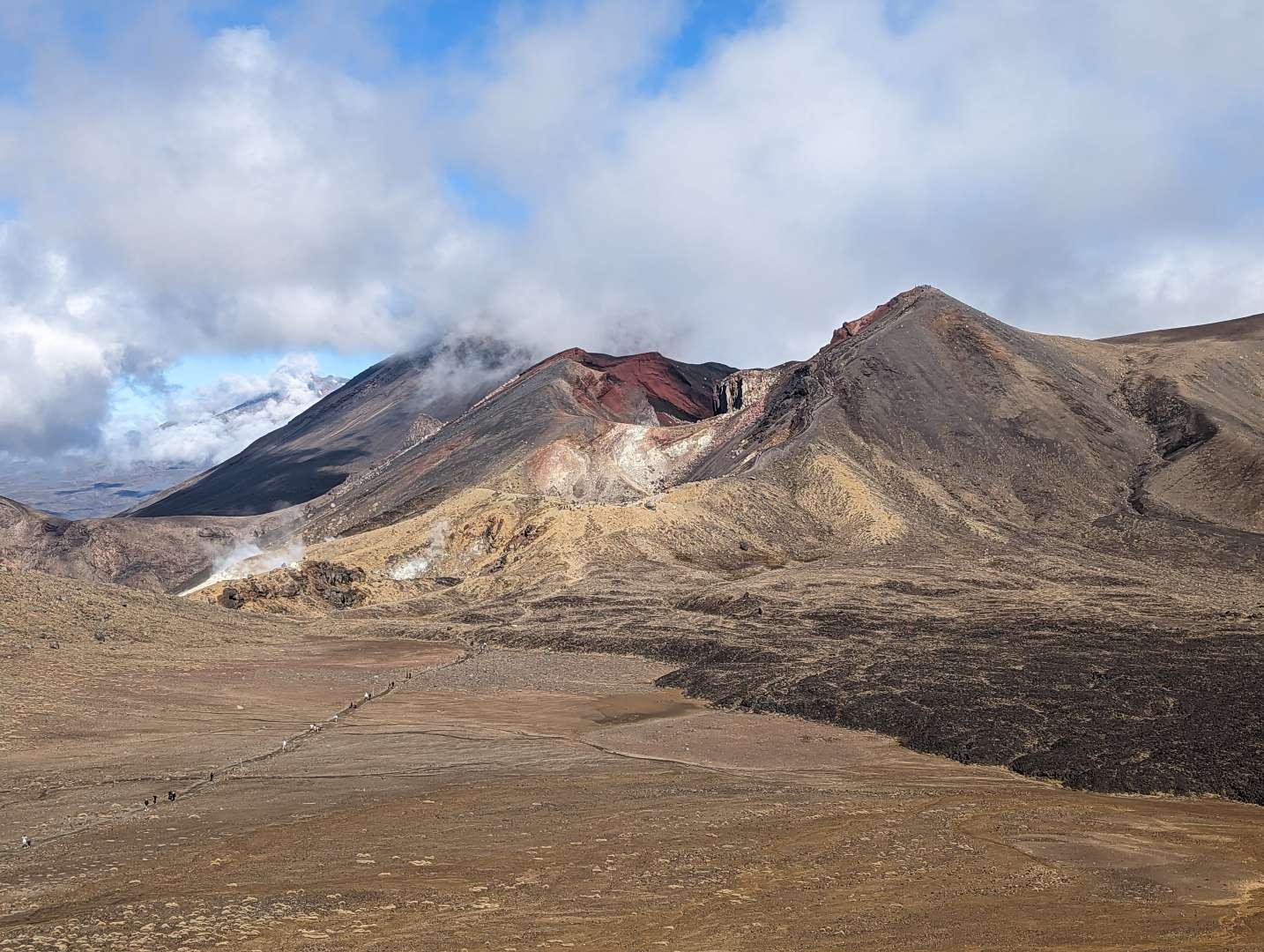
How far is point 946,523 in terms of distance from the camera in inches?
2731

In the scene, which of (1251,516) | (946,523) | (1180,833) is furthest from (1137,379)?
(1180,833)

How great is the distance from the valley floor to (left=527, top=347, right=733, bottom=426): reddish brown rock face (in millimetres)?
91863

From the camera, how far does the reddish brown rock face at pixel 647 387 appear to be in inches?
4692

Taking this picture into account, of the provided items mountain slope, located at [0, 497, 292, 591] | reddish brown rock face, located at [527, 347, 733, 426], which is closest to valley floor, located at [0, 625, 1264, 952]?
mountain slope, located at [0, 497, 292, 591]

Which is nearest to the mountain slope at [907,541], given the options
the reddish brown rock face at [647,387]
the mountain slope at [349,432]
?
the reddish brown rock face at [647,387]

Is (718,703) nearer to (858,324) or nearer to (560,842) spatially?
(560,842)

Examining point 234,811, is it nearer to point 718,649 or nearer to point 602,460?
point 718,649

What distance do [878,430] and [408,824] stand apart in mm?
71217

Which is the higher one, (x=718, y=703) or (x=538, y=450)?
(x=538, y=450)

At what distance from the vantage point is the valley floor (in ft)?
37.1

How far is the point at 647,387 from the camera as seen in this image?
12731 cm

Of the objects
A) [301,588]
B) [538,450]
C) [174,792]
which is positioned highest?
[538,450]

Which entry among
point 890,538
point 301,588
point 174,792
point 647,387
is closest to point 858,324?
point 647,387

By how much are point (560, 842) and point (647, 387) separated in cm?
11369
